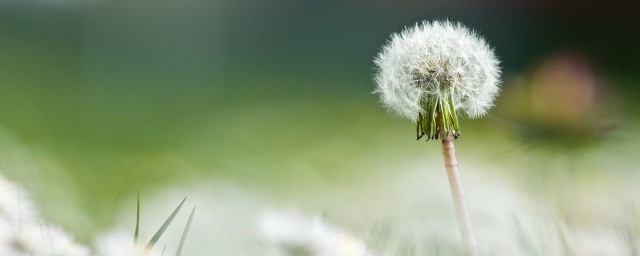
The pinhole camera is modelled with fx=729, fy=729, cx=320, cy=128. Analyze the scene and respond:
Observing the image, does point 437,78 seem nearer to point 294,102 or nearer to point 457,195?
point 457,195

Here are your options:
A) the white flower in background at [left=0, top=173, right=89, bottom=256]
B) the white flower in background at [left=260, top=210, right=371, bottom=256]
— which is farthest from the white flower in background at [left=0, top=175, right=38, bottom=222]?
the white flower in background at [left=260, top=210, right=371, bottom=256]

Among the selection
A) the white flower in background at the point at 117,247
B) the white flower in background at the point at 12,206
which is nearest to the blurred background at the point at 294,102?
the white flower in background at the point at 12,206

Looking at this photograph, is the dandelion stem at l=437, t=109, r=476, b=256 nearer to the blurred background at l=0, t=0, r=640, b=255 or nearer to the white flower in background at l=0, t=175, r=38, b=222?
the white flower in background at l=0, t=175, r=38, b=222

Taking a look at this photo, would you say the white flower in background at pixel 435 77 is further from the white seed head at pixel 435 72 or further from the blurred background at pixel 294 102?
the blurred background at pixel 294 102

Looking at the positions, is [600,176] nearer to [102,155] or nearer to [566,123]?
[566,123]

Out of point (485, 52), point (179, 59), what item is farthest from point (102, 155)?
point (485, 52)

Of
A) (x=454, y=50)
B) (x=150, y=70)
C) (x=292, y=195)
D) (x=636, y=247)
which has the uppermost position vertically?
(x=150, y=70)
